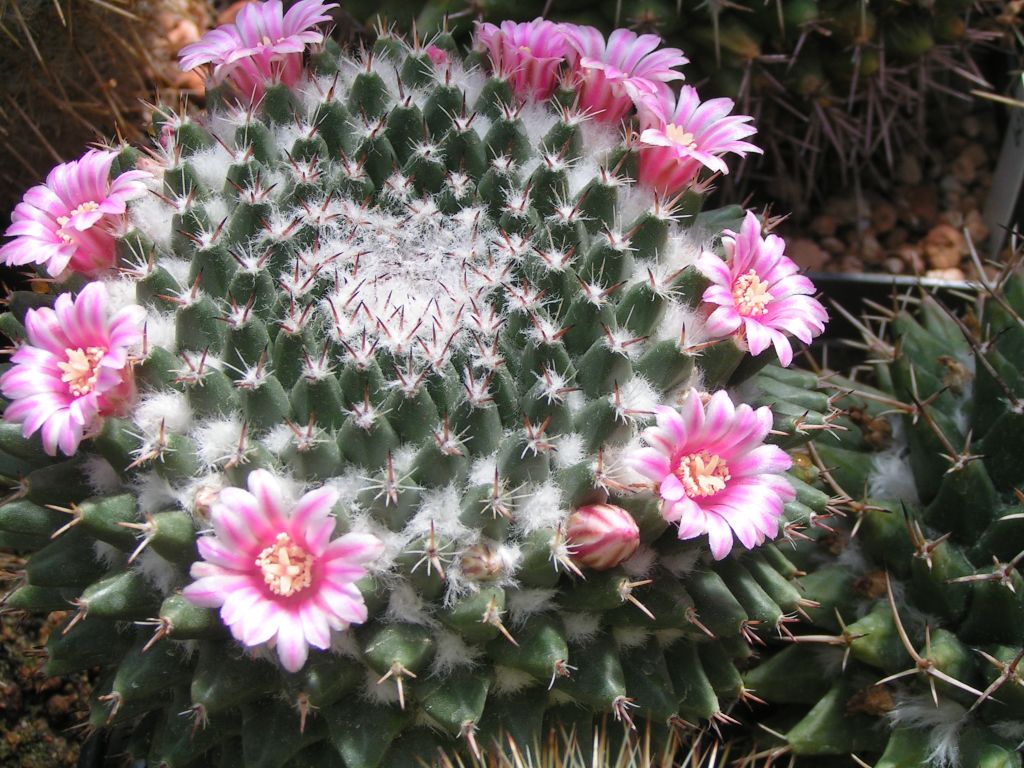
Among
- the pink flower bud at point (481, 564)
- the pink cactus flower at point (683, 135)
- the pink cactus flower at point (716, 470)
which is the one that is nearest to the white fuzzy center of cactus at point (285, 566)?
the pink flower bud at point (481, 564)

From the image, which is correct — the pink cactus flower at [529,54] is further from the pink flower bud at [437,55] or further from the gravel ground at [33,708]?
the gravel ground at [33,708]

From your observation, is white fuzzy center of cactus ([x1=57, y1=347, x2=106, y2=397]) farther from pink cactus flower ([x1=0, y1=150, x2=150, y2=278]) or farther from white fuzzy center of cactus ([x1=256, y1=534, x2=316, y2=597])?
white fuzzy center of cactus ([x1=256, y1=534, x2=316, y2=597])

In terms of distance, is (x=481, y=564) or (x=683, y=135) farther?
(x=683, y=135)

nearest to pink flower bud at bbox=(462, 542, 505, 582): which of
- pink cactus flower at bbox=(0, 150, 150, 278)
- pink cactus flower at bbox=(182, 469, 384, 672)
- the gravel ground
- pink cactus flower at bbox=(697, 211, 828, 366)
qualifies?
pink cactus flower at bbox=(182, 469, 384, 672)

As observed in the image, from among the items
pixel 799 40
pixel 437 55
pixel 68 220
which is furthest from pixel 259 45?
pixel 799 40

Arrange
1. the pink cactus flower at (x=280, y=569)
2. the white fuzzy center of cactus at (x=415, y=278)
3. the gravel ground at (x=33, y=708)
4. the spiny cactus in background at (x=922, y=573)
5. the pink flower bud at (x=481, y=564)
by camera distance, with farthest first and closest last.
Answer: the gravel ground at (x=33, y=708) → the spiny cactus in background at (x=922, y=573) → the white fuzzy center of cactus at (x=415, y=278) → the pink flower bud at (x=481, y=564) → the pink cactus flower at (x=280, y=569)

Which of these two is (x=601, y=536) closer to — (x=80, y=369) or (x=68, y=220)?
(x=80, y=369)

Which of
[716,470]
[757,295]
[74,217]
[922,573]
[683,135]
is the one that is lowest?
[922,573]
